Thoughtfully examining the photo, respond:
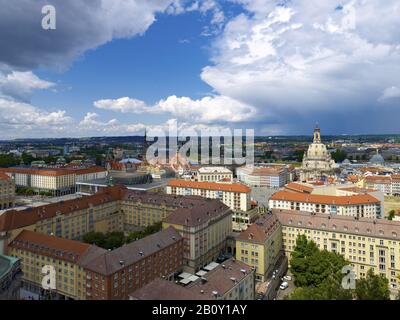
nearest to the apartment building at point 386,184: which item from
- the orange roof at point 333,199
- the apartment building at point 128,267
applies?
the orange roof at point 333,199

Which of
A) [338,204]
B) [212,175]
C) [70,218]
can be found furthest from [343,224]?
[212,175]

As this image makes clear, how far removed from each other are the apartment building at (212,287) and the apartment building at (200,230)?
36.0 feet

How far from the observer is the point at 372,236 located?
1785 inches

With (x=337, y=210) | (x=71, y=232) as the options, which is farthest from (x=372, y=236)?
(x=71, y=232)

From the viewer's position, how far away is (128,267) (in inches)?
1388

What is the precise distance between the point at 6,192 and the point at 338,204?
83669mm

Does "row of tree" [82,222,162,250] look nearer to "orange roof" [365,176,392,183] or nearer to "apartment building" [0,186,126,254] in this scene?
"apartment building" [0,186,126,254]

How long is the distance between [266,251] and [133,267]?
18.8 m

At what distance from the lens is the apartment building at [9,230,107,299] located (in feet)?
122

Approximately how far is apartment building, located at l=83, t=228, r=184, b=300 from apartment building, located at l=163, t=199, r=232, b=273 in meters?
3.42

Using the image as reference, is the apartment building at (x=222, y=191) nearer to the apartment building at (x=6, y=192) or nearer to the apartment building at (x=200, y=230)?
the apartment building at (x=200, y=230)

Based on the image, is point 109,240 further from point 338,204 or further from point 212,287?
point 338,204
